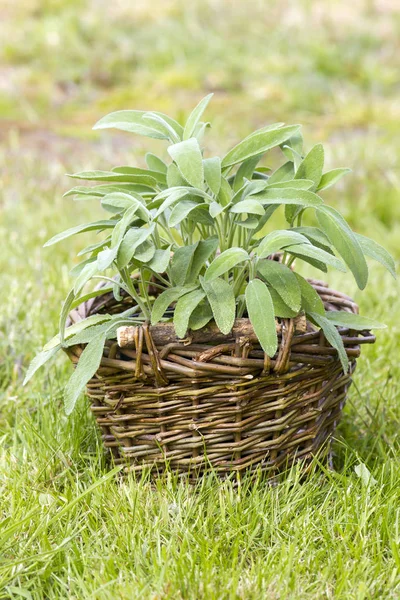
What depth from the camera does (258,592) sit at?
1347mm

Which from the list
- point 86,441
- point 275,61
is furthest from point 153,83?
point 86,441

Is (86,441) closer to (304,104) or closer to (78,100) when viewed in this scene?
(304,104)

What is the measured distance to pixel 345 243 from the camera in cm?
157

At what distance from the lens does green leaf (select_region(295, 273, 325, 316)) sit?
165 centimetres

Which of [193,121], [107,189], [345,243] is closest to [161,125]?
[193,121]

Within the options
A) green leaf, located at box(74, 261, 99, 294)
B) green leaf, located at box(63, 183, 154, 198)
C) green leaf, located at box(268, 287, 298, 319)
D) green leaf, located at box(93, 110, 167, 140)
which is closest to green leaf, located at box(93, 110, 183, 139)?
green leaf, located at box(93, 110, 167, 140)

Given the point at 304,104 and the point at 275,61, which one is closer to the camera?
the point at 304,104

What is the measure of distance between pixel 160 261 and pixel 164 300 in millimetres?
99

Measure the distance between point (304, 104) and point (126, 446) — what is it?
4551mm

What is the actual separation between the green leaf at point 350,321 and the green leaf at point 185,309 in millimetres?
342

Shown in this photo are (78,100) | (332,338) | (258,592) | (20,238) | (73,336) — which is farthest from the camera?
(78,100)

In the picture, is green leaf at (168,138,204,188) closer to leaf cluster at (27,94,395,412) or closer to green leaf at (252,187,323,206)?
leaf cluster at (27,94,395,412)

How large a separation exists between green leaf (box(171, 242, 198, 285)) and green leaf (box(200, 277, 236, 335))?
0.07 meters

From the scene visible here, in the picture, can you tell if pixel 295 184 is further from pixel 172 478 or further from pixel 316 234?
pixel 172 478
